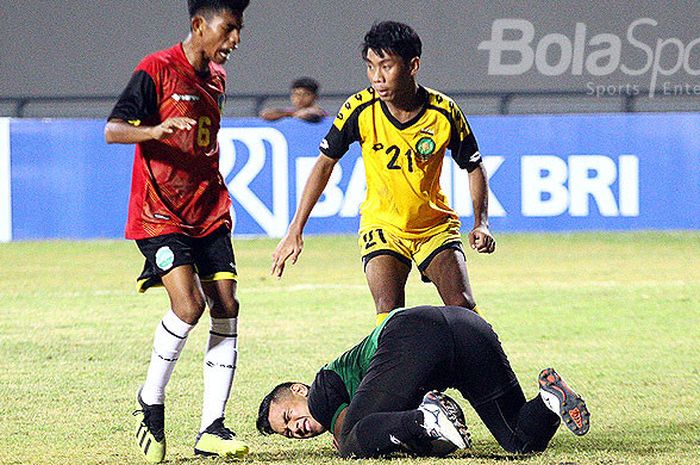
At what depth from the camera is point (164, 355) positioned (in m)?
6.26

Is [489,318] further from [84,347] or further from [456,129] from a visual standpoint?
[456,129]

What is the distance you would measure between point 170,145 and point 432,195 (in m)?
1.60

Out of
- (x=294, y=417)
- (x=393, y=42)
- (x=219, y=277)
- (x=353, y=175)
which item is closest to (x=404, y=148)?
(x=393, y=42)

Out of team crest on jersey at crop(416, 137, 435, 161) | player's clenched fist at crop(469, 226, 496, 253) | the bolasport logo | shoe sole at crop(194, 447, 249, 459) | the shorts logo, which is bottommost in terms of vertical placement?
shoe sole at crop(194, 447, 249, 459)

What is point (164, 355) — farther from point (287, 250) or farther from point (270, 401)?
point (287, 250)

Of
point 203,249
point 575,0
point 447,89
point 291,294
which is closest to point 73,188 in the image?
point 291,294

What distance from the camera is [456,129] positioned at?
722 centimetres

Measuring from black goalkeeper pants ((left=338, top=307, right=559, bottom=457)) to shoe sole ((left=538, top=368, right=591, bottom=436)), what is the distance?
0.28ft

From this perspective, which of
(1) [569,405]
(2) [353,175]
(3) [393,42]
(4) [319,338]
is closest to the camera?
(1) [569,405]

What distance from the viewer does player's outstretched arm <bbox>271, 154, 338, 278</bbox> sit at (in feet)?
22.1

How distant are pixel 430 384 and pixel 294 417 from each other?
708 mm

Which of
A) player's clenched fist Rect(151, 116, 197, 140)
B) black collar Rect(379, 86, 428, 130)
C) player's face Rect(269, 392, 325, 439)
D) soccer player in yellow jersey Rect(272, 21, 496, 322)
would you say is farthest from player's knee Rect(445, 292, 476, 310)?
player's clenched fist Rect(151, 116, 197, 140)

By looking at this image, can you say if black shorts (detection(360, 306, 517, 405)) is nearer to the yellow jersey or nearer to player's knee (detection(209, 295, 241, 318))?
player's knee (detection(209, 295, 241, 318))

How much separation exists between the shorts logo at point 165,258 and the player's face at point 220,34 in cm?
89
